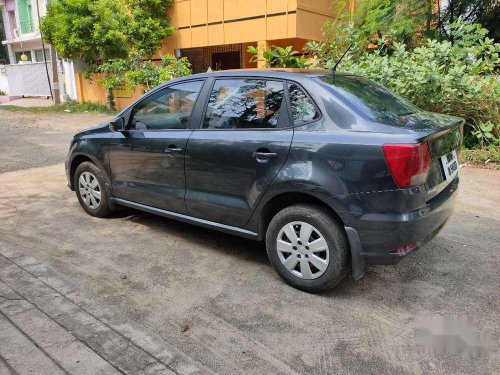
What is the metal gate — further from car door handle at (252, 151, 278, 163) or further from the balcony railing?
car door handle at (252, 151, 278, 163)

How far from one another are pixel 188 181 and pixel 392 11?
816 cm

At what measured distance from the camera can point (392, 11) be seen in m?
9.88

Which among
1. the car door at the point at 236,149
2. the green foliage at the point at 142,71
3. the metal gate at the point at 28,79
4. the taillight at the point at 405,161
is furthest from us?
the metal gate at the point at 28,79

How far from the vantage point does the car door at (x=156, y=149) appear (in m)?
3.96

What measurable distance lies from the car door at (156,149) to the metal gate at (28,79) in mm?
20962

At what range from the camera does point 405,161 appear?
2762 millimetres

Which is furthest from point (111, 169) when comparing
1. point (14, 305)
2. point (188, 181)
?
point (14, 305)

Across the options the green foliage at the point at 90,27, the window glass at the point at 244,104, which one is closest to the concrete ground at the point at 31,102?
the green foliage at the point at 90,27

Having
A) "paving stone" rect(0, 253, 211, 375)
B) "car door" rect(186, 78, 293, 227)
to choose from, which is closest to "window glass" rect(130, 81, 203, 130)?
"car door" rect(186, 78, 293, 227)

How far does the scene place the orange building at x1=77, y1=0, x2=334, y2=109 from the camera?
1357 centimetres

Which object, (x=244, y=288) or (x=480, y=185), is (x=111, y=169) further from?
(x=480, y=185)

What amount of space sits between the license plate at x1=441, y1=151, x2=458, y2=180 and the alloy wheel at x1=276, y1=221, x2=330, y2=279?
105cm

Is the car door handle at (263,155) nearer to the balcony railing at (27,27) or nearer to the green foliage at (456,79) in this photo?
the green foliage at (456,79)

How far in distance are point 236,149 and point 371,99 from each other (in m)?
1.15
